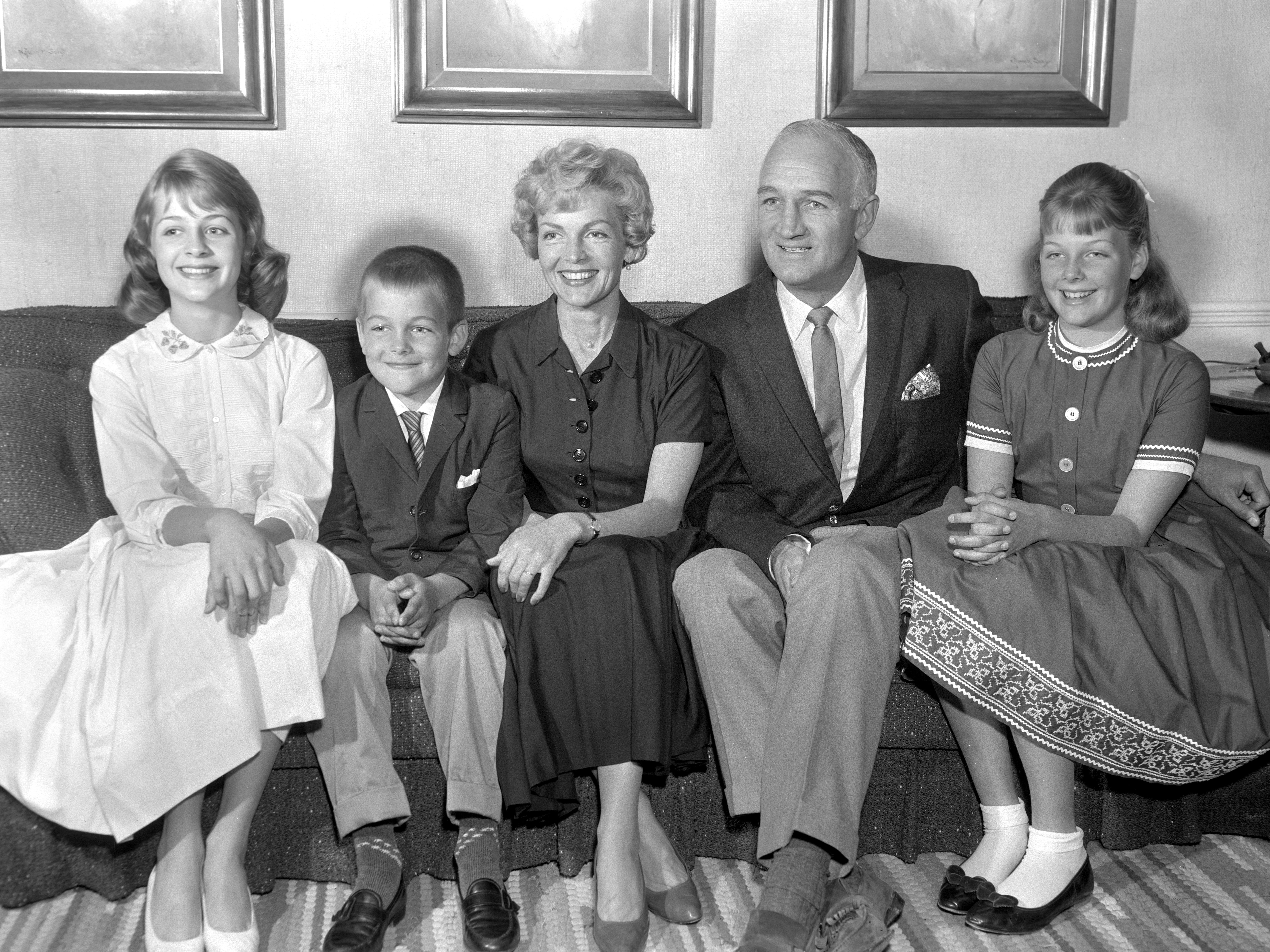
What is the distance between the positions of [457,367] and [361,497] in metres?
0.43

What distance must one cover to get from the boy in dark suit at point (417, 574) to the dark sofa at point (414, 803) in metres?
0.07

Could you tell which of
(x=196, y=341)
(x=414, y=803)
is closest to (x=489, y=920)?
(x=414, y=803)

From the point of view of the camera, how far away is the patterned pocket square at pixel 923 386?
7.50 ft

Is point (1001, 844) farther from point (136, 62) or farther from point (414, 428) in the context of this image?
point (136, 62)

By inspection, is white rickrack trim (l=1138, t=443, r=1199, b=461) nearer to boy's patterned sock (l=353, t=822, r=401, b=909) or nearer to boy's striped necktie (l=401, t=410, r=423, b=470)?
boy's striped necktie (l=401, t=410, r=423, b=470)

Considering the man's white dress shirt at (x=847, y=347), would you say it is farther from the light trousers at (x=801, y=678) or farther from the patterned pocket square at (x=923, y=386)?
the light trousers at (x=801, y=678)

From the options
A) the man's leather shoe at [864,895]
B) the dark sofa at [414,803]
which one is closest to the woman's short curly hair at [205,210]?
the dark sofa at [414,803]

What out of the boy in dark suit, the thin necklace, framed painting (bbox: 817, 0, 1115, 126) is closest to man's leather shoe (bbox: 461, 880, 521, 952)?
the boy in dark suit

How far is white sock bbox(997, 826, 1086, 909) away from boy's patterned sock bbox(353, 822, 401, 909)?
0.94m

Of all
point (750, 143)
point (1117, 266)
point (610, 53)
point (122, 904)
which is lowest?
point (122, 904)

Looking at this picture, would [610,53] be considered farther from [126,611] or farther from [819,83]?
[126,611]

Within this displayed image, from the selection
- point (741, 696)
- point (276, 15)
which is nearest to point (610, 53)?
point (276, 15)

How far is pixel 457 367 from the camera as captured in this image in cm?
247

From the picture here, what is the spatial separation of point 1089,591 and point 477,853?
1030 millimetres
